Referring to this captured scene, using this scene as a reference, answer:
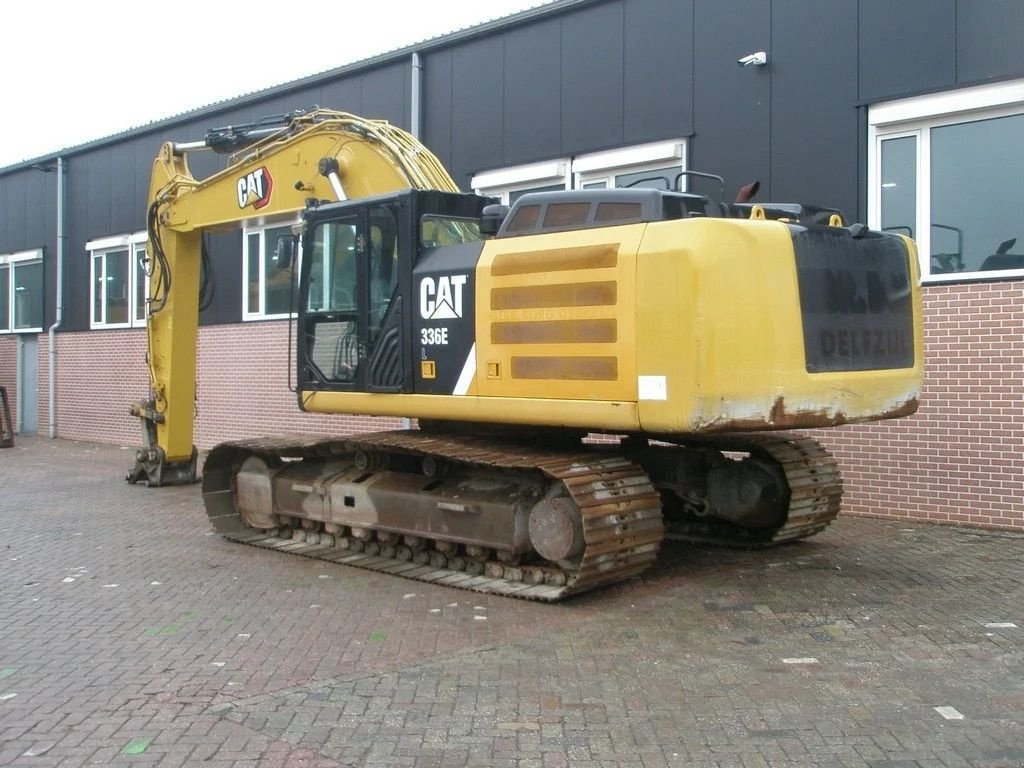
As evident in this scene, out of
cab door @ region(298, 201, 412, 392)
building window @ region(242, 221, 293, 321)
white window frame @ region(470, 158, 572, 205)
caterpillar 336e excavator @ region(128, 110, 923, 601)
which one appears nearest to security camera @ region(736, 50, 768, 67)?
white window frame @ region(470, 158, 572, 205)

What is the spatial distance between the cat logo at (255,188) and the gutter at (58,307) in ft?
38.2

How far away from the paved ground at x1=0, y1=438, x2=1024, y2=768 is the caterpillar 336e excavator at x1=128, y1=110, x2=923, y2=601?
1.43 ft

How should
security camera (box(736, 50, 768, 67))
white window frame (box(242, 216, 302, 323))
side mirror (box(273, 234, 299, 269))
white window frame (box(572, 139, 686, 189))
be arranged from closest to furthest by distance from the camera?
1. side mirror (box(273, 234, 299, 269))
2. security camera (box(736, 50, 768, 67))
3. white window frame (box(572, 139, 686, 189))
4. white window frame (box(242, 216, 302, 323))

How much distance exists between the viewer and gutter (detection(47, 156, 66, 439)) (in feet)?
66.2

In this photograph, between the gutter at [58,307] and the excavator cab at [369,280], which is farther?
the gutter at [58,307]

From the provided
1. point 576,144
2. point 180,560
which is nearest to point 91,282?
point 576,144

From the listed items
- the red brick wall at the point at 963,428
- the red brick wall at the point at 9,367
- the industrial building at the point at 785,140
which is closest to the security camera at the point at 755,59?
the industrial building at the point at 785,140

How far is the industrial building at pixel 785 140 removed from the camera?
29.6 feet

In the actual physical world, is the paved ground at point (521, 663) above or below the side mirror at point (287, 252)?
below

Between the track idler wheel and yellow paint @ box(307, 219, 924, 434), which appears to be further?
the track idler wheel

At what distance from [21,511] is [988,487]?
9516 millimetres

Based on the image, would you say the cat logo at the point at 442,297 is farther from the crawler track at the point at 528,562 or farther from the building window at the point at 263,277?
the building window at the point at 263,277

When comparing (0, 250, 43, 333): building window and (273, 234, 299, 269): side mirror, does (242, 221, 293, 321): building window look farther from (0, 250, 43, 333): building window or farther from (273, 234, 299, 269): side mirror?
(0, 250, 43, 333): building window

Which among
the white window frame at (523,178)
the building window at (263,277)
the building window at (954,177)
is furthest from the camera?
the building window at (263,277)
